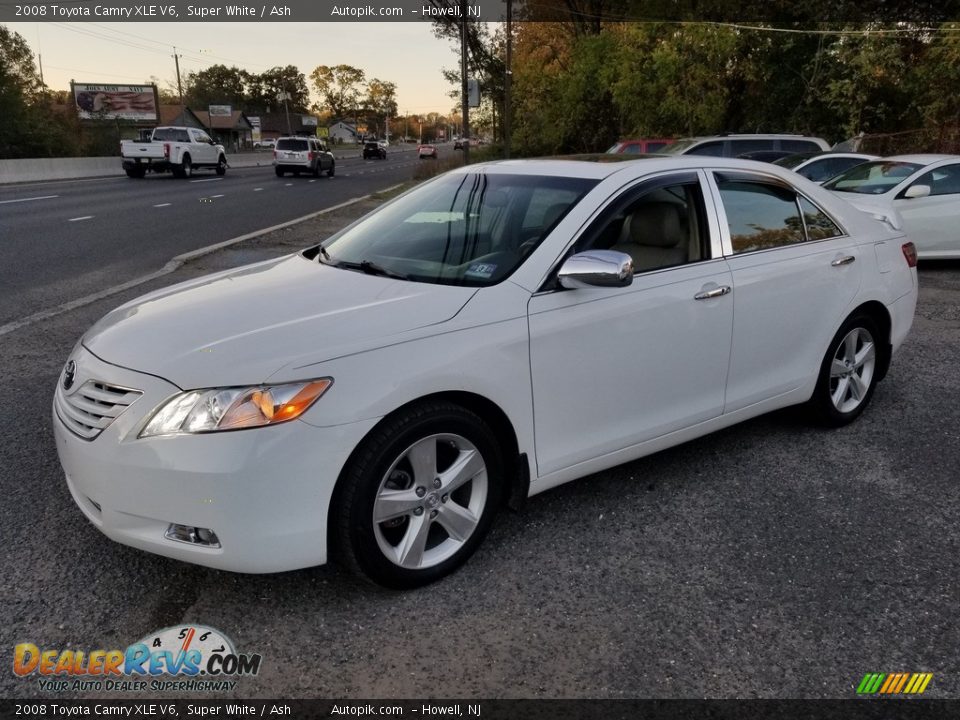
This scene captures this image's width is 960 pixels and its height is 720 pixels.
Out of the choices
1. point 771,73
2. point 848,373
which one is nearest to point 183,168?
point 771,73

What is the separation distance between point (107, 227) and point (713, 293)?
1253cm

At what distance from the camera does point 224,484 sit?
251 cm

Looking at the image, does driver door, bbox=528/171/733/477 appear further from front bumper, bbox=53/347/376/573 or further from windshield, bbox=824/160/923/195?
windshield, bbox=824/160/923/195

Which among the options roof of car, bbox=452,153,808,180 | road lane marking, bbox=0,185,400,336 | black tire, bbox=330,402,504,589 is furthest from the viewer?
road lane marking, bbox=0,185,400,336

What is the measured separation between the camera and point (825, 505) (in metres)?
3.71

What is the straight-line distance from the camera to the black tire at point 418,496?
2693 millimetres

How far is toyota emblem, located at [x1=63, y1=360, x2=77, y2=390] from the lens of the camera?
A: 3037 millimetres

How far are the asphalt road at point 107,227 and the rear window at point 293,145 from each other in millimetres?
11594

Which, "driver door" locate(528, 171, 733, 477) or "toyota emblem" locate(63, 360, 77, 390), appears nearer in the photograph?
"toyota emblem" locate(63, 360, 77, 390)

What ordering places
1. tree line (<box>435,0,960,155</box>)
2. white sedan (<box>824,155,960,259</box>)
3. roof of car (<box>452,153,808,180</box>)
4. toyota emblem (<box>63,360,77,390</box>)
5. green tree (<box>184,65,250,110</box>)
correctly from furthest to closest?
green tree (<box>184,65,250,110</box>) → tree line (<box>435,0,960,155</box>) → white sedan (<box>824,155,960,259</box>) → roof of car (<box>452,153,808,180</box>) → toyota emblem (<box>63,360,77,390</box>)

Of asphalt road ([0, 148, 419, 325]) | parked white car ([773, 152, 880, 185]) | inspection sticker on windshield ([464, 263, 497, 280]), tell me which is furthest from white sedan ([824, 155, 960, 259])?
asphalt road ([0, 148, 419, 325])

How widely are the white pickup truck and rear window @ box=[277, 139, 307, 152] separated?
11.6 ft

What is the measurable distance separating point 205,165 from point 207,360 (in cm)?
3431

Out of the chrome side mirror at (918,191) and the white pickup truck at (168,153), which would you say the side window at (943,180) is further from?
the white pickup truck at (168,153)
